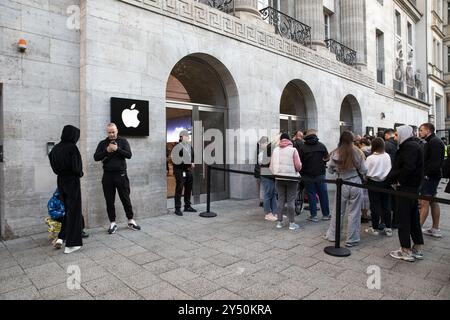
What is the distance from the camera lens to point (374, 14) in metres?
16.7

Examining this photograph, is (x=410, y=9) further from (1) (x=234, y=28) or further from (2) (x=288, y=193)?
(2) (x=288, y=193)

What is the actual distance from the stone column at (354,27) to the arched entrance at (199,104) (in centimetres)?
964

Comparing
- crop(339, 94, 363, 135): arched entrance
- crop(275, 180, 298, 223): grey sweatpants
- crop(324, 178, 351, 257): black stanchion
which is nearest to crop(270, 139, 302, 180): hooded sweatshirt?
crop(275, 180, 298, 223): grey sweatpants

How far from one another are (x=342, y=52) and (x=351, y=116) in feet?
Answer: 10.2

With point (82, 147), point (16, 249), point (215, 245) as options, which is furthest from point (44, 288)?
point (82, 147)

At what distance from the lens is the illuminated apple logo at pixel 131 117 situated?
20.3 ft

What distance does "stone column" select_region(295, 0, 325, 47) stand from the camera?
11.8 meters

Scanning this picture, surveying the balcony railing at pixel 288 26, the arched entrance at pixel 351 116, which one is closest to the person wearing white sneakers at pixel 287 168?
the balcony railing at pixel 288 26

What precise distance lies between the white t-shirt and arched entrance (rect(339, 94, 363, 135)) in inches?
389

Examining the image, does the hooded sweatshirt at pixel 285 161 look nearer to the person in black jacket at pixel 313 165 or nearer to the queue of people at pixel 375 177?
the queue of people at pixel 375 177

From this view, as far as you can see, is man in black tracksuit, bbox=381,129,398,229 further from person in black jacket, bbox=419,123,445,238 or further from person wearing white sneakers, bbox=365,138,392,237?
person in black jacket, bbox=419,123,445,238

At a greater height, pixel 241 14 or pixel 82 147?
pixel 241 14

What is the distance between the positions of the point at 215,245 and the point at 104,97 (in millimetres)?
3591
